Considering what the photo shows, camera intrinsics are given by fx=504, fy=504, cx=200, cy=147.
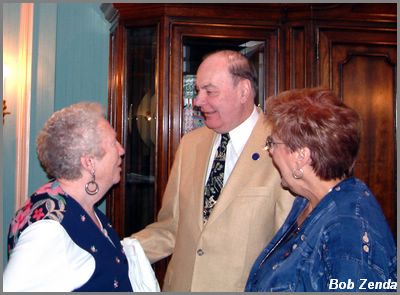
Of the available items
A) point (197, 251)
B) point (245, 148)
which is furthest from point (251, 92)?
point (197, 251)

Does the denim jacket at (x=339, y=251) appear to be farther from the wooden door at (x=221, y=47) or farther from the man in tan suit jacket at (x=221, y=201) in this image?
the wooden door at (x=221, y=47)

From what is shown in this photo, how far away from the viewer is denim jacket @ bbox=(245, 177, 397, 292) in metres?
1.25

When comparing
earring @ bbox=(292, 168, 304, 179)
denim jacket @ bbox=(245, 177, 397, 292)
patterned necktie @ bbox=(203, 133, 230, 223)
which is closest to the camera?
denim jacket @ bbox=(245, 177, 397, 292)

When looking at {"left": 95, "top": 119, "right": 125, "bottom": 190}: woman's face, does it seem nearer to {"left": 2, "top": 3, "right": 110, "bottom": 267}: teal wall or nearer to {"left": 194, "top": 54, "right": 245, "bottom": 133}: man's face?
{"left": 194, "top": 54, "right": 245, "bottom": 133}: man's face

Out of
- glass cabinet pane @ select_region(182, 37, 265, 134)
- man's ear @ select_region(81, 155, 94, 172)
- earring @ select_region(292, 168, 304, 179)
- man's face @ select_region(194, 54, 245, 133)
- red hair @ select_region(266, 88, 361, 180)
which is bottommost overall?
earring @ select_region(292, 168, 304, 179)

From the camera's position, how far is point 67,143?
1542 millimetres

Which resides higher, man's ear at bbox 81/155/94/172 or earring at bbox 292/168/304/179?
man's ear at bbox 81/155/94/172

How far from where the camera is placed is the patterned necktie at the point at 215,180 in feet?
6.37

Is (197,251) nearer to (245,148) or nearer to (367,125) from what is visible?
(245,148)

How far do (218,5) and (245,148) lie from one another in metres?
1.15

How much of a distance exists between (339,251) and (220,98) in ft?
3.00

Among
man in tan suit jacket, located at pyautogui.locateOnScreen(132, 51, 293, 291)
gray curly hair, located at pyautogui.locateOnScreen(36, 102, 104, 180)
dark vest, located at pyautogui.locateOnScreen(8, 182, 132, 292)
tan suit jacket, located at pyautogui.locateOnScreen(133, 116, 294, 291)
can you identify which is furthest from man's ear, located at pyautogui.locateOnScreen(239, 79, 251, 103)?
dark vest, located at pyautogui.locateOnScreen(8, 182, 132, 292)

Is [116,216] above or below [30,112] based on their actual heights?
below

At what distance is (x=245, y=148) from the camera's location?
6.30ft
